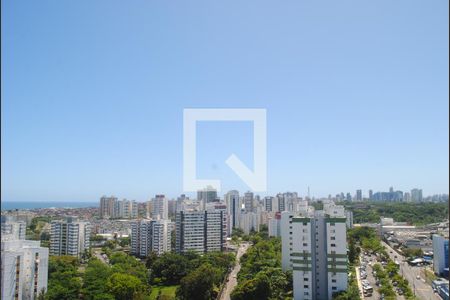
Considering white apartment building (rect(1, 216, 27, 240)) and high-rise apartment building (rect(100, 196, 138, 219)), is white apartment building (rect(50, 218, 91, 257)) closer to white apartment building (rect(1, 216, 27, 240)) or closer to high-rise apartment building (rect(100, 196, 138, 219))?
white apartment building (rect(1, 216, 27, 240))

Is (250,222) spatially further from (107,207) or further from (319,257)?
(319,257)

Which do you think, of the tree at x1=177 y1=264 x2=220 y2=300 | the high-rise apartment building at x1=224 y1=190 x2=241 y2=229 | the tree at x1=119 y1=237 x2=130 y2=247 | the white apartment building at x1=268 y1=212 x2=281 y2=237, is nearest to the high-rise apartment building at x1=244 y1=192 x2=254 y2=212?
the high-rise apartment building at x1=224 y1=190 x2=241 y2=229

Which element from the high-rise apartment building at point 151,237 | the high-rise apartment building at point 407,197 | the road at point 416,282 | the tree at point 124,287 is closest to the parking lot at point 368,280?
the road at point 416,282

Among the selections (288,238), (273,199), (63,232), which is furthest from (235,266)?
(273,199)

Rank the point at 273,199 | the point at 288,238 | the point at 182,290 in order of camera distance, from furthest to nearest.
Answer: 1. the point at 273,199
2. the point at 288,238
3. the point at 182,290

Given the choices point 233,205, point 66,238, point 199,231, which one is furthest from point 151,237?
point 233,205

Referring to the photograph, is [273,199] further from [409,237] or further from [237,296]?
[237,296]
